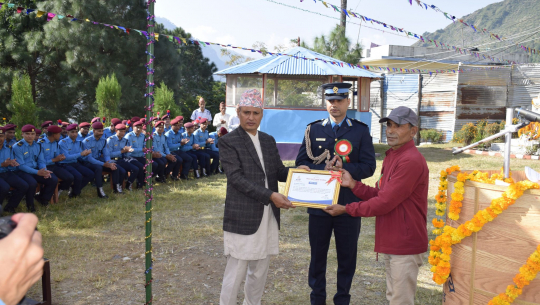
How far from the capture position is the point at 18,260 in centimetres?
107

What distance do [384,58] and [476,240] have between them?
19.0 metres

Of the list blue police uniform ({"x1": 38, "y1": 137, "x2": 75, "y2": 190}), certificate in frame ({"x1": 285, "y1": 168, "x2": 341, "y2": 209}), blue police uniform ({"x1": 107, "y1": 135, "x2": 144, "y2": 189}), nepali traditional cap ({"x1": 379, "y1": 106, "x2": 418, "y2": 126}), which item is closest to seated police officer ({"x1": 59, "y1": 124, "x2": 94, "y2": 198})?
blue police uniform ({"x1": 38, "y1": 137, "x2": 75, "y2": 190})

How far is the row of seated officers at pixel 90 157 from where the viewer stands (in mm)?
7066

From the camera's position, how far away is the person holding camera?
1052 millimetres

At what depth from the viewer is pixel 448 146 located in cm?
1722

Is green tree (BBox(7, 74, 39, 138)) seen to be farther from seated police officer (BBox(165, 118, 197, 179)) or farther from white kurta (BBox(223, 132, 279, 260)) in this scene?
white kurta (BBox(223, 132, 279, 260))

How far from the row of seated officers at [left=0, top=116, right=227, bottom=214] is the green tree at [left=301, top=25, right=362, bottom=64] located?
906 cm

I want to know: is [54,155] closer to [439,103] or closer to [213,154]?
[213,154]

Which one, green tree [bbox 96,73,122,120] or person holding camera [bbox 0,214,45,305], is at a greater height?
green tree [bbox 96,73,122,120]

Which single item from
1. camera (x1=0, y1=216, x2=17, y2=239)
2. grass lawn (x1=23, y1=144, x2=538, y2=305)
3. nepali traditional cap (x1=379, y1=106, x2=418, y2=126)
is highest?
nepali traditional cap (x1=379, y1=106, x2=418, y2=126)

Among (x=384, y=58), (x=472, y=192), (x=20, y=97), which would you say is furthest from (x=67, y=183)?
(x=384, y=58)

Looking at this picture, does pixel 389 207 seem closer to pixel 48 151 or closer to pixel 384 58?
pixel 48 151

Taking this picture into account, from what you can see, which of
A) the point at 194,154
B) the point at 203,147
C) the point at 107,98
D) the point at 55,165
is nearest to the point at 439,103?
the point at 203,147

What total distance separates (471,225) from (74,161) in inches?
304
